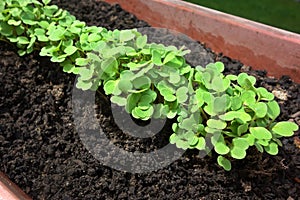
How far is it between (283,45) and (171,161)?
2.10 ft

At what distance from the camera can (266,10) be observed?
2938 millimetres

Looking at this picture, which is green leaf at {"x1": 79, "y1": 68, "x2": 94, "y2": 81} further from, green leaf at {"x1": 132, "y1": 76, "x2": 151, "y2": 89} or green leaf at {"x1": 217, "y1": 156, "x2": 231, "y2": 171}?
green leaf at {"x1": 217, "y1": 156, "x2": 231, "y2": 171}

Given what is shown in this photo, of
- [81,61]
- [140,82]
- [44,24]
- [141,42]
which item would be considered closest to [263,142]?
[140,82]

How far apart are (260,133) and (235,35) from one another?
646 millimetres

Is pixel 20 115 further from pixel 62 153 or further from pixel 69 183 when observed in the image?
pixel 69 183

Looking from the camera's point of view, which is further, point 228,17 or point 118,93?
point 228,17

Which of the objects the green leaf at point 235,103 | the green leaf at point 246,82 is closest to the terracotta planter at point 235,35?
the green leaf at point 246,82

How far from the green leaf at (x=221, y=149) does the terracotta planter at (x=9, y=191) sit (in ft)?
1.73

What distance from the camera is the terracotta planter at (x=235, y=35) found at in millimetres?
1616

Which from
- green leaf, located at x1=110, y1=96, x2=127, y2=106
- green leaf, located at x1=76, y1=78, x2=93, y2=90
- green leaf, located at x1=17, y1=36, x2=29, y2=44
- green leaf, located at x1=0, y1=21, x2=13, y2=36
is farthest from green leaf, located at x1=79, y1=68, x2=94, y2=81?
green leaf, located at x1=0, y1=21, x2=13, y2=36

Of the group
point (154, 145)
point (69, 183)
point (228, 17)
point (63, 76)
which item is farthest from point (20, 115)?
point (228, 17)

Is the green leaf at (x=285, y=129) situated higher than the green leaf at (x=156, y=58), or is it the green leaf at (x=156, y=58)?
the green leaf at (x=156, y=58)

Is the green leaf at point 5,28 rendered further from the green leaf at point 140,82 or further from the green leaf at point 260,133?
the green leaf at point 260,133

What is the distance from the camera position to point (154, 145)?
1312 mm
